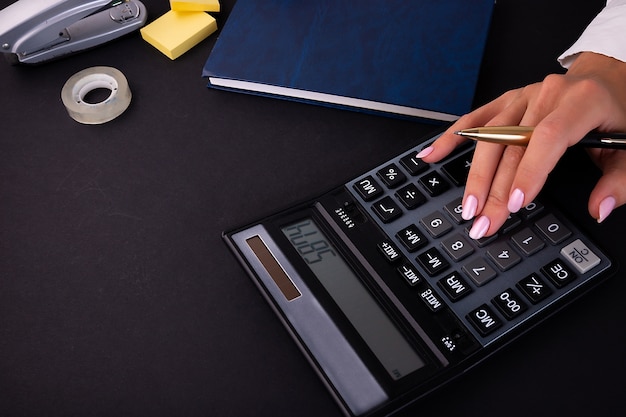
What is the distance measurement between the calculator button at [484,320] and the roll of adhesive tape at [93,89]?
43 centimetres

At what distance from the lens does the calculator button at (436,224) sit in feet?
1.82

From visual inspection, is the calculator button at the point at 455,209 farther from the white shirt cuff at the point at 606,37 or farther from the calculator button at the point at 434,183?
the white shirt cuff at the point at 606,37

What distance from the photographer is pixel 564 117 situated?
553 mm

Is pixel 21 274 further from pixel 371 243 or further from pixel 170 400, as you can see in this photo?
pixel 371 243

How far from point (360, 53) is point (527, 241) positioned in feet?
0.92

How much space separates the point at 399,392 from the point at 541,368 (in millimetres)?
130

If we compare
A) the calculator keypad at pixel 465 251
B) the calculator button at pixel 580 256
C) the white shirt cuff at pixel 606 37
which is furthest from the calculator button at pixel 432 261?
the white shirt cuff at pixel 606 37

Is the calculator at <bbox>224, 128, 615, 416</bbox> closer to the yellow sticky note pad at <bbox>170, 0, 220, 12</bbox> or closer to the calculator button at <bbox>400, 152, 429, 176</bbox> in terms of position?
the calculator button at <bbox>400, 152, 429, 176</bbox>

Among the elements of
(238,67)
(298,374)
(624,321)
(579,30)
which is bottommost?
(624,321)

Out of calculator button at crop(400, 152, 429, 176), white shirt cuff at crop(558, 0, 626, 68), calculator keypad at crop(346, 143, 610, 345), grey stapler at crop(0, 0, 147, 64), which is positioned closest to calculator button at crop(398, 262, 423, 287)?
calculator keypad at crop(346, 143, 610, 345)

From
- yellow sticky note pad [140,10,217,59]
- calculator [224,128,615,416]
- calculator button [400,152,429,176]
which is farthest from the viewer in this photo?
yellow sticky note pad [140,10,217,59]

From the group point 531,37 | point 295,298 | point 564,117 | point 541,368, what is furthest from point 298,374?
point 531,37

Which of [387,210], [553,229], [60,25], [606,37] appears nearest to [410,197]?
[387,210]

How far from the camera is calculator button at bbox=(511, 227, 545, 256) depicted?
54 cm
